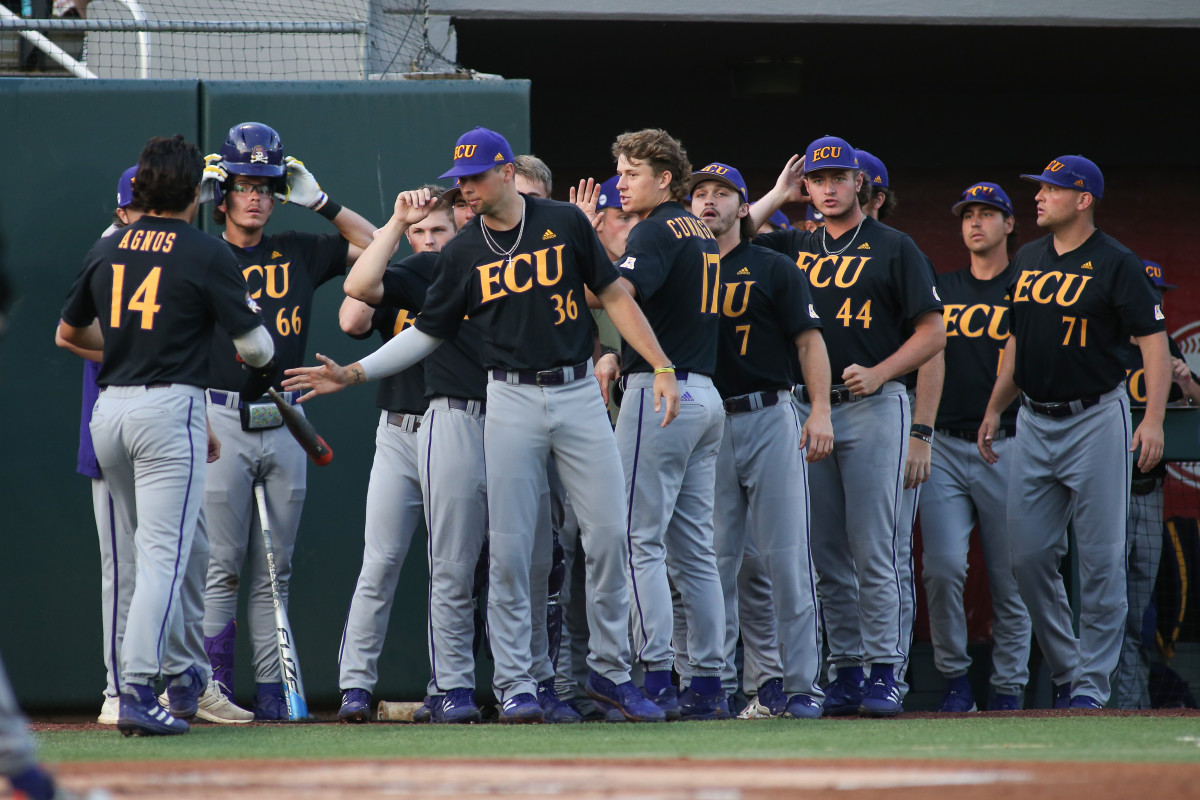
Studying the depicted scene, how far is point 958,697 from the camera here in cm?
580

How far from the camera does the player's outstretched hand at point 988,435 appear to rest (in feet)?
19.0

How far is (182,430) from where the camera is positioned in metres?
4.16

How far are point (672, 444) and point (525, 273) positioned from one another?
0.74 metres

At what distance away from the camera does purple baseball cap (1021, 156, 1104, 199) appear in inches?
221

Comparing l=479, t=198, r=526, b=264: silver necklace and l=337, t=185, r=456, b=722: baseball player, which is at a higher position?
l=479, t=198, r=526, b=264: silver necklace

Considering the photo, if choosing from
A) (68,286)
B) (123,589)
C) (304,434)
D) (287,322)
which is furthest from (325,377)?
(68,286)

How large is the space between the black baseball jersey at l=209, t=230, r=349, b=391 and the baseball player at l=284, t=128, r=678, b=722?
2.55ft

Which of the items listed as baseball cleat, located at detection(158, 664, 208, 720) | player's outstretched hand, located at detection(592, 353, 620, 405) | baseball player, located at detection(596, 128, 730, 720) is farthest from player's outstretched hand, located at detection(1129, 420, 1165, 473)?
baseball cleat, located at detection(158, 664, 208, 720)

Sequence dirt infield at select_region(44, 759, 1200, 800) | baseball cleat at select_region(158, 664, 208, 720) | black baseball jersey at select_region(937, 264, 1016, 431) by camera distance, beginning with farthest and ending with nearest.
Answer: black baseball jersey at select_region(937, 264, 1016, 431), baseball cleat at select_region(158, 664, 208, 720), dirt infield at select_region(44, 759, 1200, 800)

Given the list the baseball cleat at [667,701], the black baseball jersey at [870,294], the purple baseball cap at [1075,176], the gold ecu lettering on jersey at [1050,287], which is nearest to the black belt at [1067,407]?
the gold ecu lettering on jersey at [1050,287]

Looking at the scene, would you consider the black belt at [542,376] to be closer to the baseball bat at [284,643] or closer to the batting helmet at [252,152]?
the baseball bat at [284,643]

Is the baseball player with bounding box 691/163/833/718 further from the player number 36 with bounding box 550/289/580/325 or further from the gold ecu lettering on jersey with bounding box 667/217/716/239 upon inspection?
the player number 36 with bounding box 550/289/580/325

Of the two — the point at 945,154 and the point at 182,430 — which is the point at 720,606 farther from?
the point at 945,154

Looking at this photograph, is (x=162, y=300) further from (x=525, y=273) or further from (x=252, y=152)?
(x=252, y=152)
